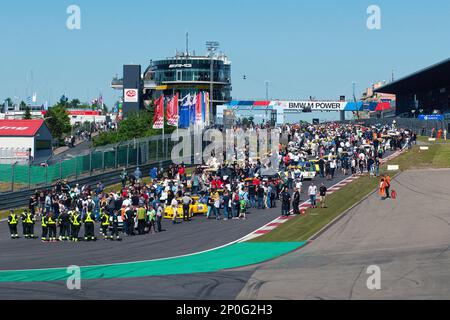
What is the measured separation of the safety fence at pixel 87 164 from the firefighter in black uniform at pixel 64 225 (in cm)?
991

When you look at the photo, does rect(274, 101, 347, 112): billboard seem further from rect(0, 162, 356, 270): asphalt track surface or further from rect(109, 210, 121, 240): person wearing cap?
rect(109, 210, 121, 240): person wearing cap

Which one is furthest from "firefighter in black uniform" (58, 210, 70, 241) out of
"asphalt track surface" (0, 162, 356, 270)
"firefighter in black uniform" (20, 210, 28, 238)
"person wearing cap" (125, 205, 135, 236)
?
"person wearing cap" (125, 205, 135, 236)

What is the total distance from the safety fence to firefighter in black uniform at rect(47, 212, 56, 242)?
9917 mm

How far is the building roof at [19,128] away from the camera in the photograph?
53938mm

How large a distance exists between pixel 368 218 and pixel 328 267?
A: 8423 mm

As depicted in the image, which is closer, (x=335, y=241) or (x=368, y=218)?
(x=335, y=241)

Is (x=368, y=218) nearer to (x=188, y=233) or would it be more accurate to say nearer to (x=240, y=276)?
(x=188, y=233)

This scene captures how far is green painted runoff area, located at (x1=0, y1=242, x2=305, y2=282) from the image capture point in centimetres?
2020

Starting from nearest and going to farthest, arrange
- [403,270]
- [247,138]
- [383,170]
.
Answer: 1. [403,270]
2. [383,170]
3. [247,138]

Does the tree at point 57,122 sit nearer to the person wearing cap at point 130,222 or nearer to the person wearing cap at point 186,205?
the person wearing cap at point 186,205

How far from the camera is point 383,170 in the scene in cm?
4119
